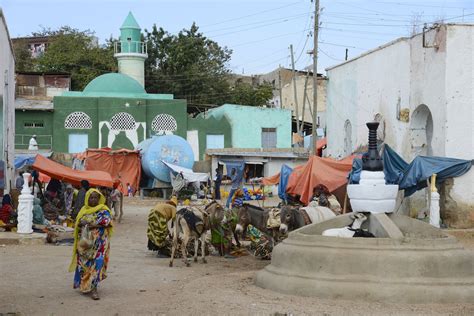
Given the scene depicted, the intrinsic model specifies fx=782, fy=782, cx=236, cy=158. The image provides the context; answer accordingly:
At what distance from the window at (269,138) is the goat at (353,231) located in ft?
127

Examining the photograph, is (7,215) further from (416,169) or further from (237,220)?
(416,169)

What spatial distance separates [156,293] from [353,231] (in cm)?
296

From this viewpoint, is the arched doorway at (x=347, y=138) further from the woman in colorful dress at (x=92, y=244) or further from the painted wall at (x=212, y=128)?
the woman in colorful dress at (x=92, y=244)

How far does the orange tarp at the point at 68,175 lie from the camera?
72.2ft

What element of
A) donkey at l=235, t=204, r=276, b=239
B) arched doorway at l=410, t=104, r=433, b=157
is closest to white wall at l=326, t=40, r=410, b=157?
arched doorway at l=410, t=104, r=433, b=157

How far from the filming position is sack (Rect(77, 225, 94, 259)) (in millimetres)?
10828

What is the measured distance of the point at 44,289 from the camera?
11719 millimetres

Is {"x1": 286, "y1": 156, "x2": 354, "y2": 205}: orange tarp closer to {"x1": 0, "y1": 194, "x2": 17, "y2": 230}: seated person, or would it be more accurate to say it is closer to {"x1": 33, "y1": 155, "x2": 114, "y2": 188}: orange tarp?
{"x1": 33, "y1": 155, "x2": 114, "y2": 188}: orange tarp

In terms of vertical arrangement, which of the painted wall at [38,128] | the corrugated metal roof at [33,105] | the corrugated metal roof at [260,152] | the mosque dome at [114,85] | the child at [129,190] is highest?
the mosque dome at [114,85]

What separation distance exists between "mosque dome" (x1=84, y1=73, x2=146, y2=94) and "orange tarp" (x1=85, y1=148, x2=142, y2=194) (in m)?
8.81

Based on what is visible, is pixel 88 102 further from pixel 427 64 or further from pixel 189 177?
pixel 427 64

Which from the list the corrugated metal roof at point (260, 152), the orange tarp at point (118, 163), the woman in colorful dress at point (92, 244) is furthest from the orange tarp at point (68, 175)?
the corrugated metal roof at point (260, 152)

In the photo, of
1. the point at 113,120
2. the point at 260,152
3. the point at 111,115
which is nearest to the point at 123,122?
the point at 113,120

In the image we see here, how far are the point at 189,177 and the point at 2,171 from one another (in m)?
18.3
